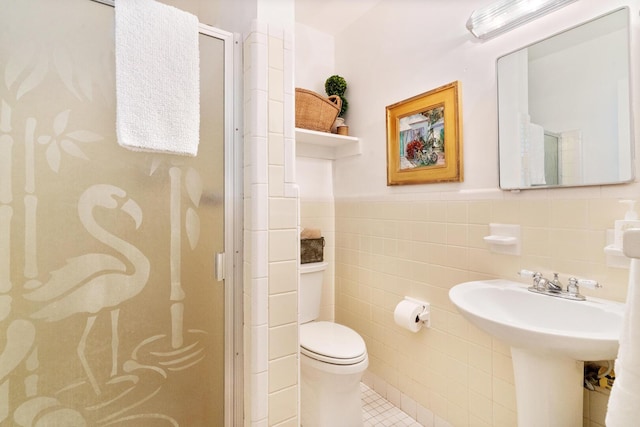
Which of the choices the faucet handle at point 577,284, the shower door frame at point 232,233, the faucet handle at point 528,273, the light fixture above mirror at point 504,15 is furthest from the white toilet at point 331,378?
the light fixture above mirror at point 504,15

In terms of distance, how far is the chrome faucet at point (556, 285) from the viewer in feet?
3.46

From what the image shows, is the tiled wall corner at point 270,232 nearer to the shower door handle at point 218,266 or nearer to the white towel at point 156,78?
the shower door handle at point 218,266

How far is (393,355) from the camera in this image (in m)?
1.80

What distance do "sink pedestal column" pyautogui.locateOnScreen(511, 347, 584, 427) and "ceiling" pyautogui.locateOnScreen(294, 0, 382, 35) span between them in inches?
Answer: 79.5

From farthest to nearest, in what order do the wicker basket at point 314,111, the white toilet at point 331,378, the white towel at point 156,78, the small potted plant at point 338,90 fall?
the small potted plant at point 338,90 < the wicker basket at point 314,111 < the white toilet at point 331,378 < the white towel at point 156,78

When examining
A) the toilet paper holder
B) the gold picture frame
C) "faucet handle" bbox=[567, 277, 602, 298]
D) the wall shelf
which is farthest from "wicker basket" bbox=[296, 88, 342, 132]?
"faucet handle" bbox=[567, 277, 602, 298]

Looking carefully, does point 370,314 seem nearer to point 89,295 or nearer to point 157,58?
point 89,295

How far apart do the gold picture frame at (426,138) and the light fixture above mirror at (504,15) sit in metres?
0.23

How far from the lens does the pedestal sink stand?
81cm

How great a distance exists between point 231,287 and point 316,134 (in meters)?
1.08

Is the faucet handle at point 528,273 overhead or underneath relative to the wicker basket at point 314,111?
underneath

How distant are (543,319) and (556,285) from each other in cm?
13

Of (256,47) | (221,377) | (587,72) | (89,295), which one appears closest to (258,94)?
(256,47)

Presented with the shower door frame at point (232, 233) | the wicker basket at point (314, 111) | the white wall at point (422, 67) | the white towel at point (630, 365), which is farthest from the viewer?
the wicker basket at point (314, 111)
